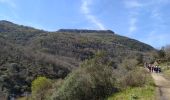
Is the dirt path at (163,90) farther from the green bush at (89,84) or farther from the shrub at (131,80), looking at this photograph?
the green bush at (89,84)

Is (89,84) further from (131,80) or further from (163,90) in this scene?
(163,90)

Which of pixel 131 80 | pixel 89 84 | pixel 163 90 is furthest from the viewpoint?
pixel 131 80

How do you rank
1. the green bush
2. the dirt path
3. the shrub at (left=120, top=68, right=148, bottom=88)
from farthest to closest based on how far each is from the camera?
the shrub at (left=120, top=68, right=148, bottom=88) < the green bush < the dirt path

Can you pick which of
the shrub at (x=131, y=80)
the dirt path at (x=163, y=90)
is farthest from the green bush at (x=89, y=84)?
the dirt path at (x=163, y=90)

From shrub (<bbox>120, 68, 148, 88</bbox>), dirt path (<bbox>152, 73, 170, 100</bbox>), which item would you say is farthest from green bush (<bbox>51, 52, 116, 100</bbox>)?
dirt path (<bbox>152, 73, 170, 100</bbox>)

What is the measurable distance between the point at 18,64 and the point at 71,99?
372ft

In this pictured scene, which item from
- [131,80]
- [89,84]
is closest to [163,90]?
[131,80]

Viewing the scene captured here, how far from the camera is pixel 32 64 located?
5694 inches

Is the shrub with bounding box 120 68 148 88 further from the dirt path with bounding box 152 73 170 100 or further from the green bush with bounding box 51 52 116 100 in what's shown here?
the dirt path with bounding box 152 73 170 100

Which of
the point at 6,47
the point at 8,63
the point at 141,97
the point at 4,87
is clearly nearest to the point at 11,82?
the point at 4,87

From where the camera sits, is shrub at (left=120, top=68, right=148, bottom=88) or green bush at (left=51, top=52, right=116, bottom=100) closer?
green bush at (left=51, top=52, right=116, bottom=100)

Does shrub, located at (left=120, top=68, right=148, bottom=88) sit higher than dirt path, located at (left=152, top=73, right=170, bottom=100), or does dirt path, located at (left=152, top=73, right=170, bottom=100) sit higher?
shrub, located at (left=120, top=68, right=148, bottom=88)

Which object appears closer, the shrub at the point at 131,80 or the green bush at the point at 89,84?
the green bush at the point at 89,84

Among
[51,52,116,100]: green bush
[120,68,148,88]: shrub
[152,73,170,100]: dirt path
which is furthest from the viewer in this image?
[120,68,148,88]: shrub
